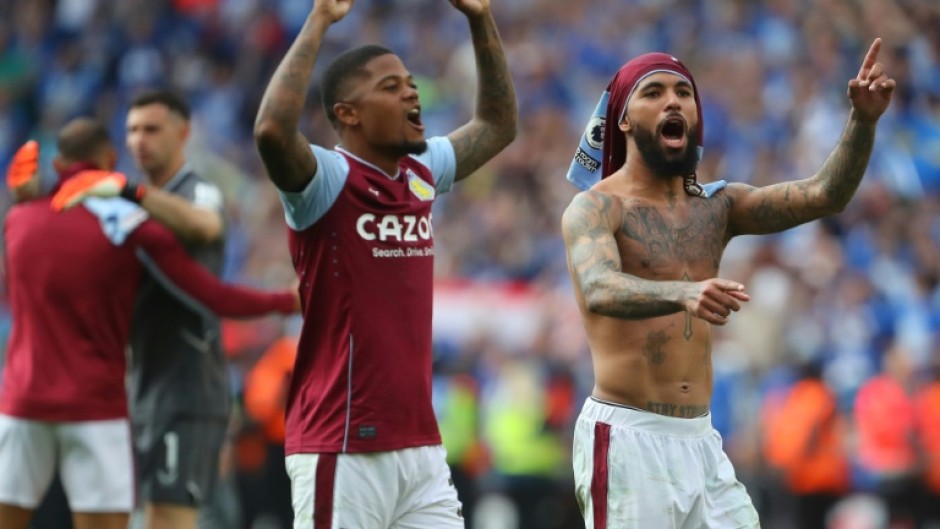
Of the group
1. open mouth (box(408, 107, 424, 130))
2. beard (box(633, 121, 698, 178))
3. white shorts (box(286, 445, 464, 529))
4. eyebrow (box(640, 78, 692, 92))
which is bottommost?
white shorts (box(286, 445, 464, 529))

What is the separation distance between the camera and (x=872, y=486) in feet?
38.9

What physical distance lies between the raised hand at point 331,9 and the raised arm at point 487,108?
2.97 feet

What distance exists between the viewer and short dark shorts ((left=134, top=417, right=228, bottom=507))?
807 cm

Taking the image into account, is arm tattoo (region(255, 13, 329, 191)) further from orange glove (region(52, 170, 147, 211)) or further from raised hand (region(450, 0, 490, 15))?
orange glove (region(52, 170, 147, 211))

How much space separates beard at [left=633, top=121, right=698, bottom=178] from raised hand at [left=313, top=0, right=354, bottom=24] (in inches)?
48.1

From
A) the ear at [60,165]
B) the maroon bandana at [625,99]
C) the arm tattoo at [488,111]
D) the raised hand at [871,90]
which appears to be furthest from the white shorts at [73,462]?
the raised hand at [871,90]

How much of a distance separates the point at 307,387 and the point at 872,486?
A: 6569 millimetres

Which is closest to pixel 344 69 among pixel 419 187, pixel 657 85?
pixel 419 187

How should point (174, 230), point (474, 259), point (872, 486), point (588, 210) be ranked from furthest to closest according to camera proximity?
point (474, 259), point (872, 486), point (174, 230), point (588, 210)

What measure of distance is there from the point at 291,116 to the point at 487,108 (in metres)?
1.51

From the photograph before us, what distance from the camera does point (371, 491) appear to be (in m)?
6.28

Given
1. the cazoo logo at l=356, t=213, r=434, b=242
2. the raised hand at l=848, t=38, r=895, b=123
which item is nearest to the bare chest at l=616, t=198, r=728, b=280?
the raised hand at l=848, t=38, r=895, b=123

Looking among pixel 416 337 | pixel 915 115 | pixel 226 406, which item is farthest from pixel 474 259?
pixel 416 337

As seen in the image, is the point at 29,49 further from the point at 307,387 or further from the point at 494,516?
the point at 307,387
